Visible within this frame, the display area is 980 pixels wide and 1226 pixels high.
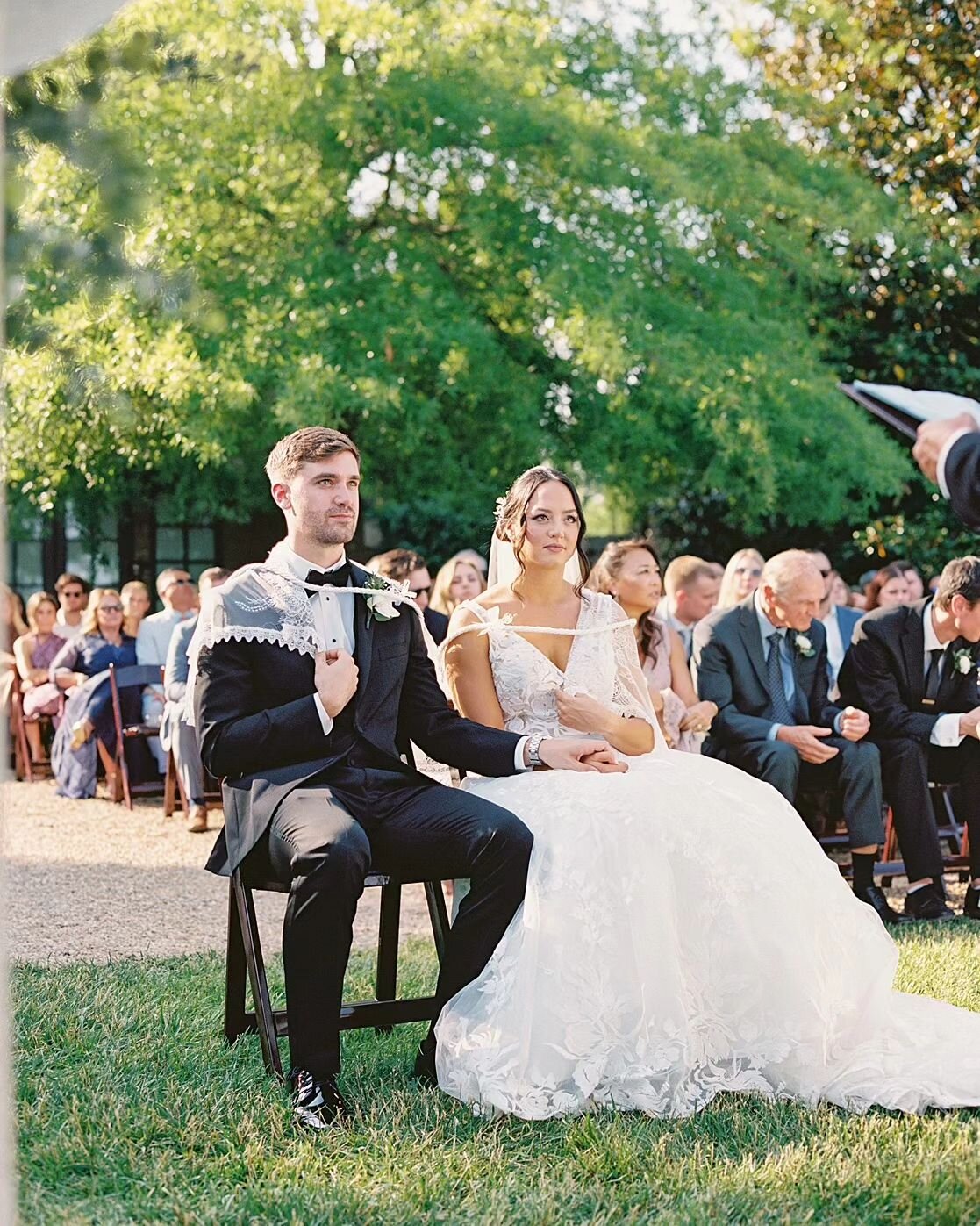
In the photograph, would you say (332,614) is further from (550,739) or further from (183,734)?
(183,734)

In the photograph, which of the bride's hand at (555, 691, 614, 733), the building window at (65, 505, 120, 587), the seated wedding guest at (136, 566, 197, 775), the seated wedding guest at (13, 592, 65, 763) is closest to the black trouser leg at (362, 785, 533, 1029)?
the bride's hand at (555, 691, 614, 733)

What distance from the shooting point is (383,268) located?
1291 centimetres

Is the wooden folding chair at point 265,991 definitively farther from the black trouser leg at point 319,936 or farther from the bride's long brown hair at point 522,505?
the bride's long brown hair at point 522,505

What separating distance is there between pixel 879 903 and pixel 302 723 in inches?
139

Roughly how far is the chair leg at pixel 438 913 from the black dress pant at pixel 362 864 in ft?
0.99

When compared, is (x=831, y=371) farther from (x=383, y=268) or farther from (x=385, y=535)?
(x=385, y=535)

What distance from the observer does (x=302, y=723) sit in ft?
14.9

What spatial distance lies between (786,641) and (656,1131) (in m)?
3.90

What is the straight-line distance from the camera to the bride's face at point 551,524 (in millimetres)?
5305

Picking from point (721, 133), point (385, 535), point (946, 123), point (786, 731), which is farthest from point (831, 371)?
point (786, 731)

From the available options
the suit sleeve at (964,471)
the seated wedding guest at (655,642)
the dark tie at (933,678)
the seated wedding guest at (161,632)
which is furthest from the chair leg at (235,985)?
the seated wedding guest at (161,632)

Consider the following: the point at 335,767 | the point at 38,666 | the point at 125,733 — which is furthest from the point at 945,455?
the point at 38,666

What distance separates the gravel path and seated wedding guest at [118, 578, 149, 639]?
5.53ft

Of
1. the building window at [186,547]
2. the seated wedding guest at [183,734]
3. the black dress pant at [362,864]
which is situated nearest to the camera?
the black dress pant at [362,864]
